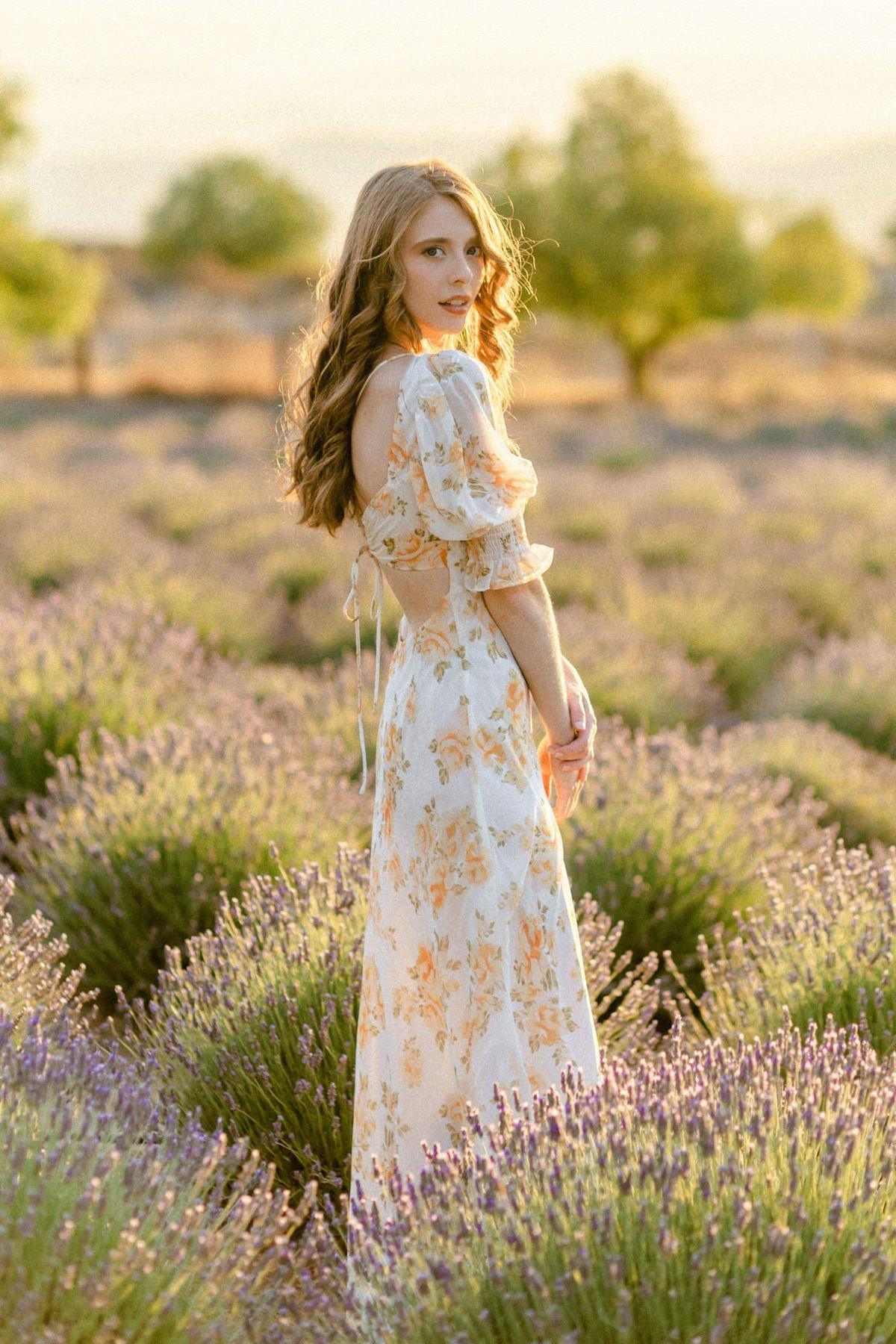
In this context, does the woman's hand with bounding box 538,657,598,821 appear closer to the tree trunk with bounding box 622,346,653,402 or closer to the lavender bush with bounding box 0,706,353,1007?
the lavender bush with bounding box 0,706,353,1007

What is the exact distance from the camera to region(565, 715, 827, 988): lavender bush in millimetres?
4047

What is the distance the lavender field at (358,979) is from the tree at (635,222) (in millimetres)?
23945

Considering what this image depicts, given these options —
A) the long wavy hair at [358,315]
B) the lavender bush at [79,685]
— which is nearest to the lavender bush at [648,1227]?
the long wavy hair at [358,315]

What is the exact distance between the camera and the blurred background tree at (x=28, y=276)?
849 inches

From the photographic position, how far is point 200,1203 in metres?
1.98

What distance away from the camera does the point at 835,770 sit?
5.43m

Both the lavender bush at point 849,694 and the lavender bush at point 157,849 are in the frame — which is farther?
the lavender bush at point 849,694

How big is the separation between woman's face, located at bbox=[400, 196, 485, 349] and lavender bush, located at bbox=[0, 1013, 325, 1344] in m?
1.46

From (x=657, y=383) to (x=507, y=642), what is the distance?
38.9 m

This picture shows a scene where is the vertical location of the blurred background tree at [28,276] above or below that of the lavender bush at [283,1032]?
above

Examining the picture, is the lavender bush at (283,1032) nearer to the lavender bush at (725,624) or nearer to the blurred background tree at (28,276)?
the lavender bush at (725,624)

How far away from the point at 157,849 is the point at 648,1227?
2.44 m

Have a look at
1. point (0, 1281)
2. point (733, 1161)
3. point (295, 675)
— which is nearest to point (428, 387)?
point (733, 1161)

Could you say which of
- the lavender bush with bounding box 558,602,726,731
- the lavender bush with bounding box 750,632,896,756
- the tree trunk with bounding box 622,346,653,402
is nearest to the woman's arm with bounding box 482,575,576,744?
the lavender bush with bounding box 558,602,726,731
